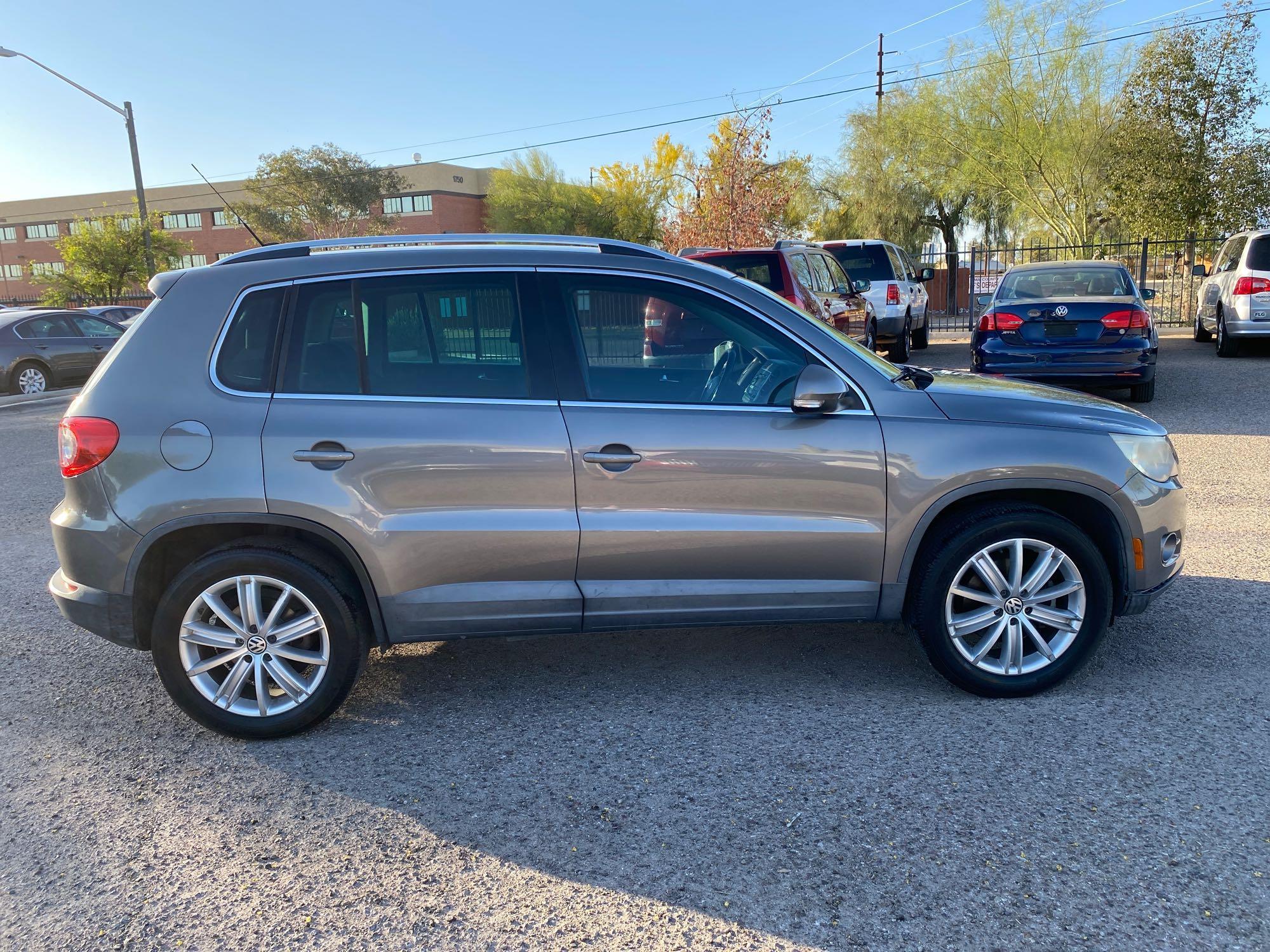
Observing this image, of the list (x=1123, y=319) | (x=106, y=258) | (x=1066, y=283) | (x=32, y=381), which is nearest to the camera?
(x=1123, y=319)

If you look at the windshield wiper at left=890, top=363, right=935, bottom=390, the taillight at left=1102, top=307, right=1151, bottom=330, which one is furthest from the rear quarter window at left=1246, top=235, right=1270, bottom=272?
the windshield wiper at left=890, top=363, right=935, bottom=390

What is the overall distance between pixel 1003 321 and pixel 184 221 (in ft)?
227

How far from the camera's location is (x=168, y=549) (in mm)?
3746

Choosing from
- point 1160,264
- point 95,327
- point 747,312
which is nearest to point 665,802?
point 747,312

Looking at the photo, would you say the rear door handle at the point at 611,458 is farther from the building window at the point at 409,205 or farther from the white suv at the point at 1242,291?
the building window at the point at 409,205

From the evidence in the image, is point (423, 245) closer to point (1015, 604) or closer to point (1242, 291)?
point (1015, 604)

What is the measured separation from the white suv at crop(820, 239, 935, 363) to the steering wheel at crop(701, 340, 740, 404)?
11.5m

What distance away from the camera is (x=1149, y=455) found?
3.94 m

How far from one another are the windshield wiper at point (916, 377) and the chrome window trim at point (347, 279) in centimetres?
142

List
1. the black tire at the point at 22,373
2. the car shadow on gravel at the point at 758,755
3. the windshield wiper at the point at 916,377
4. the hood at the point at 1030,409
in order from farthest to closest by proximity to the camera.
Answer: the black tire at the point at 22,373 < the windshield wiper at the point at 916,377 < the hood at the point at 1030,409 < the car shadow on gravel at the point at 758,755

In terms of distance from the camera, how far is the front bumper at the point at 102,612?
12.0 ft

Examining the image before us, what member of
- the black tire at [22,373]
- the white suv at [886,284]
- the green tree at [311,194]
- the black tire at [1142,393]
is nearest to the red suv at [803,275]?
the white suv at [886,284]

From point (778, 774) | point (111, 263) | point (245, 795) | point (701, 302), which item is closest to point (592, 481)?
point (701, 302)

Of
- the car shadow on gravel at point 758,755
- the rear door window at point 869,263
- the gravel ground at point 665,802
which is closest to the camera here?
the gravel ground at point 665,802
